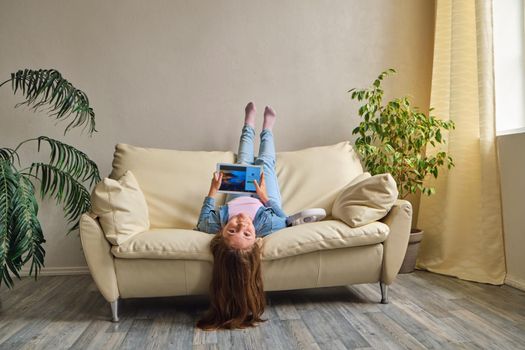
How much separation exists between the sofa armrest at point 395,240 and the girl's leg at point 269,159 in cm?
70

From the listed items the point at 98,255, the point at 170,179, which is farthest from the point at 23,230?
the point at 170,179

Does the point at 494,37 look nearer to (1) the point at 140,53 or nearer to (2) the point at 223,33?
(2) the point at 223,33

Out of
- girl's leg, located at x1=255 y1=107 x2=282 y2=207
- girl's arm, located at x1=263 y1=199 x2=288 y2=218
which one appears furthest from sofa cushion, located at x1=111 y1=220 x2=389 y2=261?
girl's leg, located at x1=255 y1=107 x2=282 y2=207

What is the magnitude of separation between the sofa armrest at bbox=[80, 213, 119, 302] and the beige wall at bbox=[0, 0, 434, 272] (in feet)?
3.89

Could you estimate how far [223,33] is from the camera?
11.1 feet

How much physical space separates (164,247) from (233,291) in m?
0.39

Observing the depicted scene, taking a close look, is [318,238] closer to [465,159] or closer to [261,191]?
[261,191]

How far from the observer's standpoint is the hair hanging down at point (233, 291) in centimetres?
213

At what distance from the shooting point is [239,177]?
263 cm

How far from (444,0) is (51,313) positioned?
326 cm

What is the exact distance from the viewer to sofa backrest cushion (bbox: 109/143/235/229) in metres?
2.75

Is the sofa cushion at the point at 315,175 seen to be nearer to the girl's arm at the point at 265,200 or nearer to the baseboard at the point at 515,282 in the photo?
the girl's arm at the point at 265,200

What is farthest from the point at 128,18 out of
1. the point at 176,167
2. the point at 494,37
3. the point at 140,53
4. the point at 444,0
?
the point at 494,37

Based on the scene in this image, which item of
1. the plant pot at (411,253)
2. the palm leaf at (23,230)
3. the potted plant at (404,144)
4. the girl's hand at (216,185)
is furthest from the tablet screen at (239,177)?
the plant pot at (411,253)
